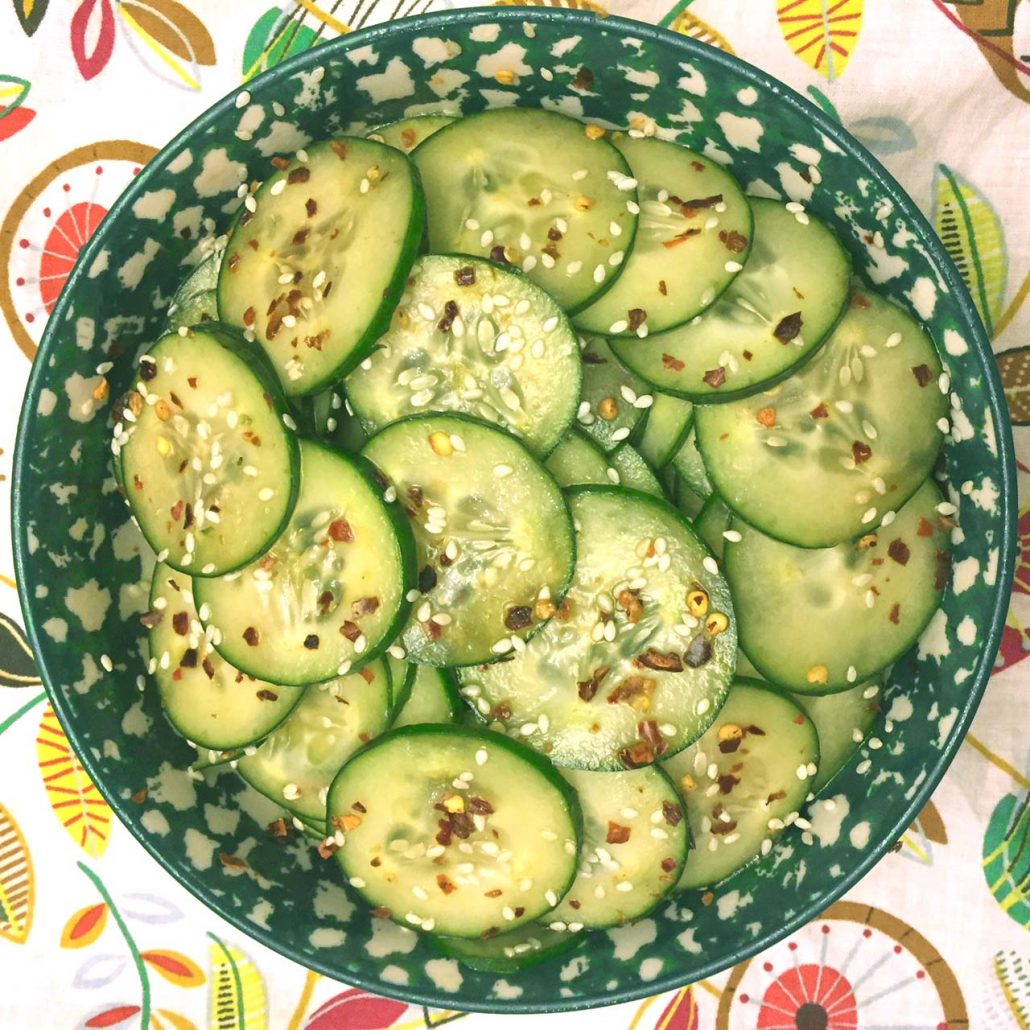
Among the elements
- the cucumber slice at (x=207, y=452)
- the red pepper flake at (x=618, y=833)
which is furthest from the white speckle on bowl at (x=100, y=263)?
the red pepper flake at (x=618, y=833)

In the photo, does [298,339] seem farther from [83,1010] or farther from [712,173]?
[83,1010]

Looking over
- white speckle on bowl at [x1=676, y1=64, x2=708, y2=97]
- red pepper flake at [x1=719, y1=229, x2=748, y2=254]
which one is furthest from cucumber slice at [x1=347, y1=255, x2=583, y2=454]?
white speckle on bowl at [x1=676, y1=64, x2=708, y2=97]

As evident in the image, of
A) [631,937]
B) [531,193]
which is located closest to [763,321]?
[531,193]

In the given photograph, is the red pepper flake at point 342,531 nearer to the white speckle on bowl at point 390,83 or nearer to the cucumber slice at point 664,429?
the cucumber slice at point 664,429

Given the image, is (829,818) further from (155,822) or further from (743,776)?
(155,822)

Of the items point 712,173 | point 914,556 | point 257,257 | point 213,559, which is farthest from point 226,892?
point 712,173

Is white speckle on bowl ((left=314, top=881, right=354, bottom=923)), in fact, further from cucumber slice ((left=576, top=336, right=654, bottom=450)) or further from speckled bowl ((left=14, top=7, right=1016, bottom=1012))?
cucumber slice ((left=576, top=336, right=654, bottom=450))
